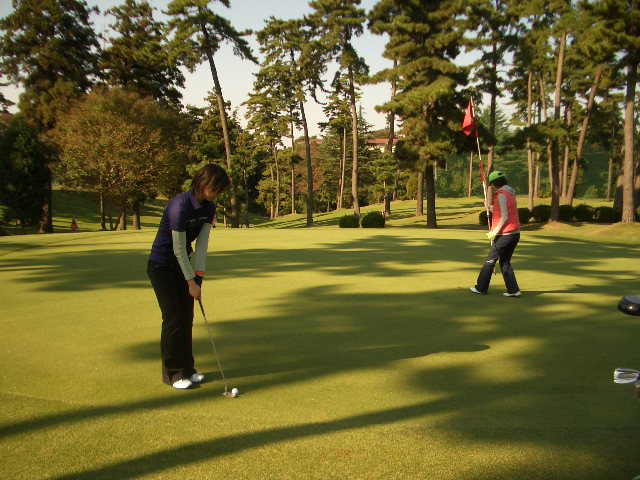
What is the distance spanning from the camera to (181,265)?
4.20m

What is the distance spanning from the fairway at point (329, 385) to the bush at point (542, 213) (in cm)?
2855

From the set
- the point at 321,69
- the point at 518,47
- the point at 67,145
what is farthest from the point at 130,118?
the point at 518,47

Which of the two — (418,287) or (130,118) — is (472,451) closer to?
(418,287)

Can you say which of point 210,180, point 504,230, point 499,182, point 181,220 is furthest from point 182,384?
point 499,182

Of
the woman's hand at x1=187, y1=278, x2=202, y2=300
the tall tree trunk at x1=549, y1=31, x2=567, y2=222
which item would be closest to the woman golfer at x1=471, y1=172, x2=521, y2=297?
the woman's hand at x1=187, y1=278, x2=202, y2=300

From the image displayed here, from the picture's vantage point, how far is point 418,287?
8.90m

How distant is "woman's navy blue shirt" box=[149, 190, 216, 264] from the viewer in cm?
420

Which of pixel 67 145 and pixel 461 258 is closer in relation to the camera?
pixel 461 258

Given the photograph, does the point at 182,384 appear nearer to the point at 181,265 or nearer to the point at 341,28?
the point at 181,265

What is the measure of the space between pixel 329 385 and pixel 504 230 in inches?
195

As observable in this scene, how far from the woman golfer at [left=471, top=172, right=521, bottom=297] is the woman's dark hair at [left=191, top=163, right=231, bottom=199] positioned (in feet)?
16.5

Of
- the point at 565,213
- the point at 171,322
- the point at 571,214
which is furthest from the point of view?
the point at 565,213

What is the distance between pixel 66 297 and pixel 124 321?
2.31 m

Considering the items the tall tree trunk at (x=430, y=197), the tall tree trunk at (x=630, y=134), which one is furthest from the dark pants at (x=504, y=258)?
the tall tree trunk at (x=430, y=197)
